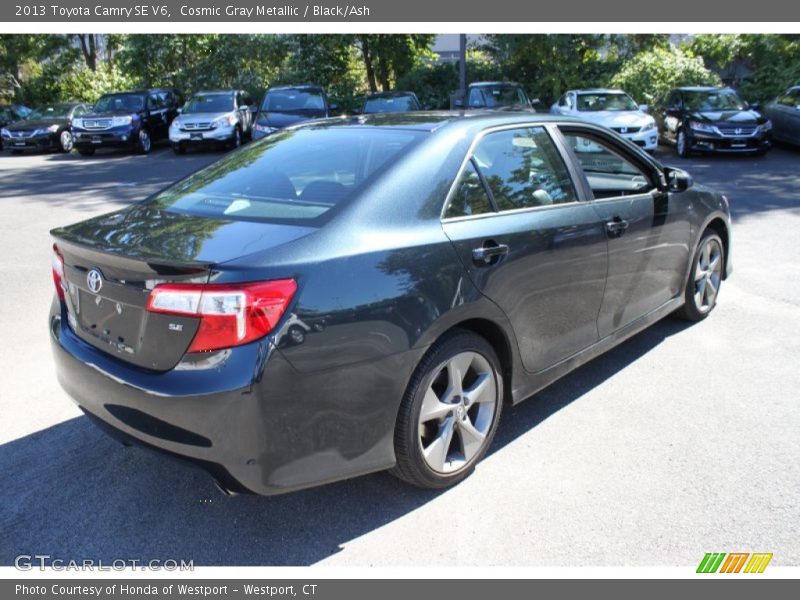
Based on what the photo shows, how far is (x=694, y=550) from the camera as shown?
2.82 m

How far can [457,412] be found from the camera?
3199mm

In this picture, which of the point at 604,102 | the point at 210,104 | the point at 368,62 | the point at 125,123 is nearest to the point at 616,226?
the point at 604,102

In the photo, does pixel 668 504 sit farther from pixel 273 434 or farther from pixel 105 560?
pixel 105 560

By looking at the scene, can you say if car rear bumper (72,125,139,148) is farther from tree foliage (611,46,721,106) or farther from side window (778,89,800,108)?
side window (778,89,800,108)

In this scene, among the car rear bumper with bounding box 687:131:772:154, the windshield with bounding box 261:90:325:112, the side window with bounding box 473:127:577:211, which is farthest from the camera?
the windshield with bounding box 261:90:325:112

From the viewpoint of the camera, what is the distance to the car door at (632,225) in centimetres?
408

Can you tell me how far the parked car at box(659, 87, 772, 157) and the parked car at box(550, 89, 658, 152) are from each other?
0.71 metres

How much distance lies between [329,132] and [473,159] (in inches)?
34.3

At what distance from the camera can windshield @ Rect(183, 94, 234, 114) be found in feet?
61.8

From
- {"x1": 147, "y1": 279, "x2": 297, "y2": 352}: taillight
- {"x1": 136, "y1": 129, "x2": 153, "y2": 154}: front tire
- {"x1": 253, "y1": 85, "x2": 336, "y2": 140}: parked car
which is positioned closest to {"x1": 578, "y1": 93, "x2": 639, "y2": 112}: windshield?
{"x1": 253, "y1": 85, "x2": 336, "y2": 140}: parked car

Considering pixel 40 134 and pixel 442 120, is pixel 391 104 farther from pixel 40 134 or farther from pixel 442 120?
pixel 442 120

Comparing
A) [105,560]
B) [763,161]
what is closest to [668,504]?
[105,560]

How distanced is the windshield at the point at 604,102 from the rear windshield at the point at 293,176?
13452mm

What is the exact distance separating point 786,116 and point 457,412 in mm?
16745
